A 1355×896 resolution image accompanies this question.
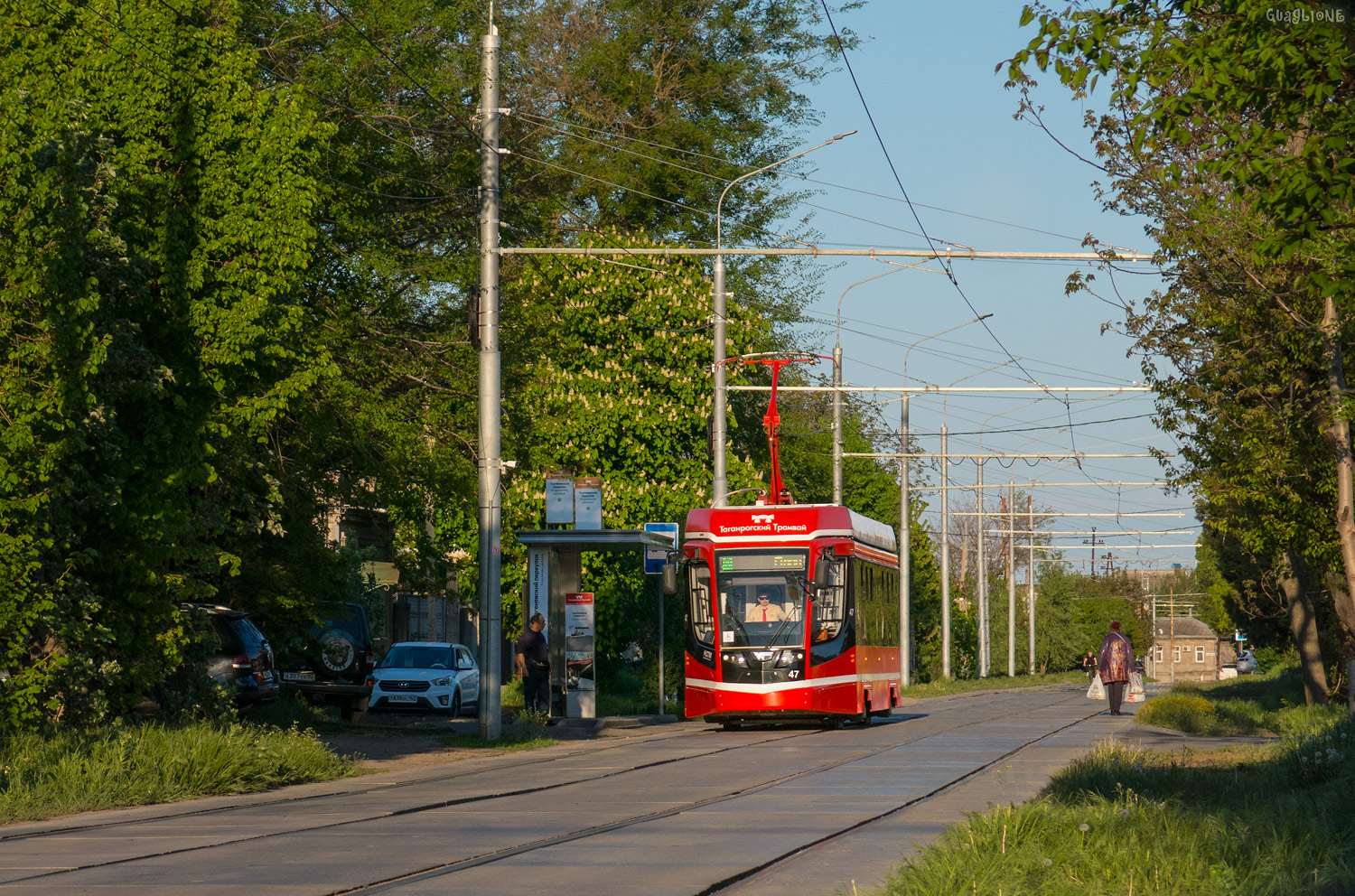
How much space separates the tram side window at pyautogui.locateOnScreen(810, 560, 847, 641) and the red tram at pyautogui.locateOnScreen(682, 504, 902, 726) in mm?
14

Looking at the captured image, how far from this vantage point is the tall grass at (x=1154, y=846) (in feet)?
24.5

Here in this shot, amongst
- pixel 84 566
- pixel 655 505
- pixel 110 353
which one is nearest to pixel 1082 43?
pixel 110 353

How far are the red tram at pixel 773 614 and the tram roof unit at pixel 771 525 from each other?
0.01 m

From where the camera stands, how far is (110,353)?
53.7 feet

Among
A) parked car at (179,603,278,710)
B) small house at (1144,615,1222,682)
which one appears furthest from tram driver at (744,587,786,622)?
small house at (1144,615,1222,682)

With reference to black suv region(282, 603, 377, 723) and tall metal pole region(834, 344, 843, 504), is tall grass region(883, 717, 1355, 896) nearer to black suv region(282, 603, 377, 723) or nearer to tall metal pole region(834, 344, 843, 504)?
black suv region(282, 603, 377, 723)

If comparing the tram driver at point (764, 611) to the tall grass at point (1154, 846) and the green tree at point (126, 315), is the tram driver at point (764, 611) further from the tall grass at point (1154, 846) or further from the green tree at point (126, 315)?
the tall grass at point (1154, 846)

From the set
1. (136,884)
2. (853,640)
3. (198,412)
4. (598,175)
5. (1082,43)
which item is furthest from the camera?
(598,175)

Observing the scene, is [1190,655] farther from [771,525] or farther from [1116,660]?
[771,525]

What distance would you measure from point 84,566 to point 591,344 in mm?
25912

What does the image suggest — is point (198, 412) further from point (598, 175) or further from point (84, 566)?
point (598, 175)

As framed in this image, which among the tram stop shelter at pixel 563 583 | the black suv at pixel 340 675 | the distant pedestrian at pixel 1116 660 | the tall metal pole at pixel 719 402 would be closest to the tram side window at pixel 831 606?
the tram stop shelter at pixel 563 583

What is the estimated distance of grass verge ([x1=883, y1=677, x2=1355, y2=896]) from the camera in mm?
7484

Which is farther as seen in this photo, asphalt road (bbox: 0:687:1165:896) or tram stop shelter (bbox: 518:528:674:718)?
tram stop shelter (bbox: 518:528:674:718)
